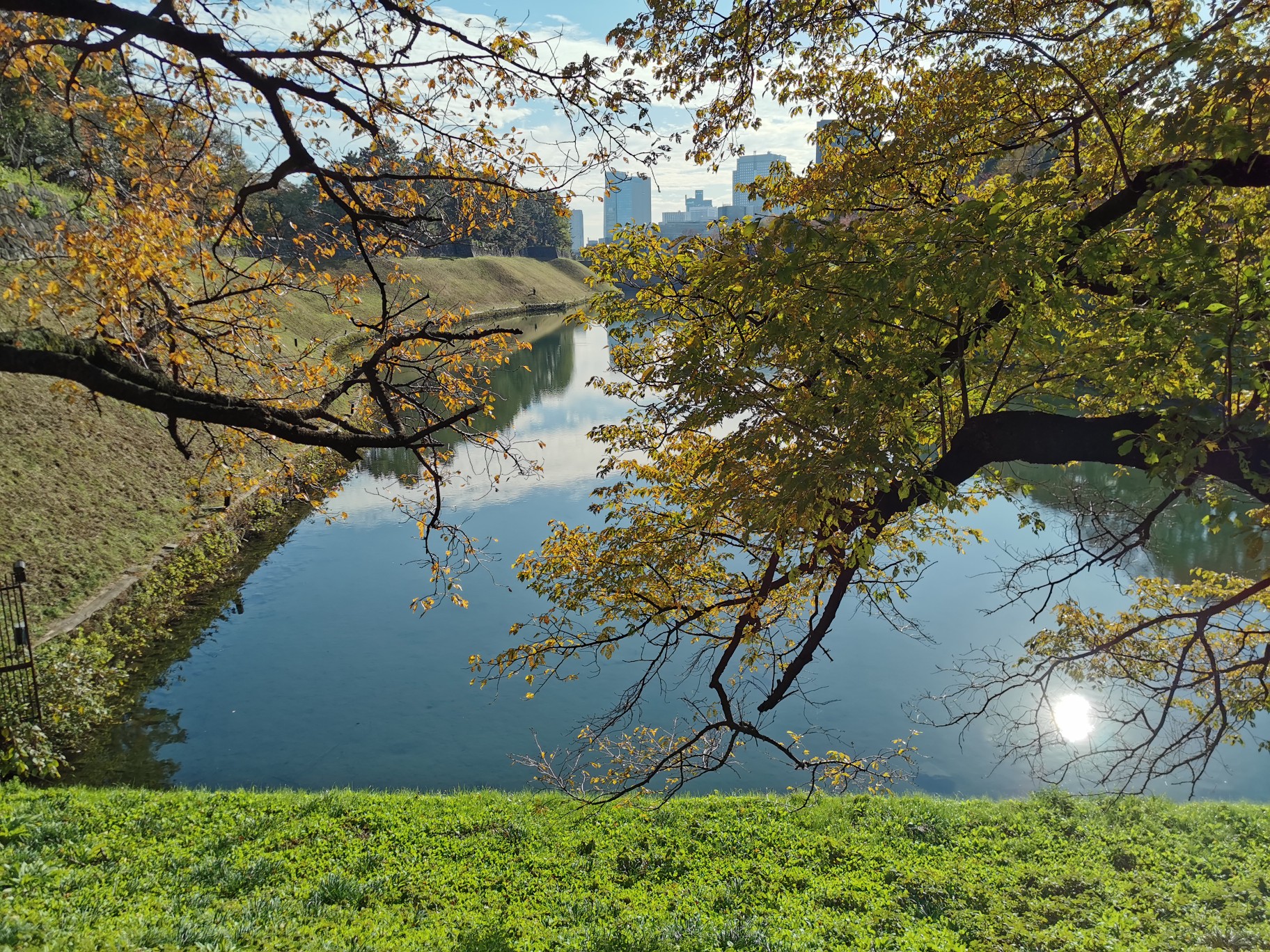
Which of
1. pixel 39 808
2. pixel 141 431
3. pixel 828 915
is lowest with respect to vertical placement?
pixel 828 915

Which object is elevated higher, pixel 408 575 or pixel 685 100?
pixel 685 100

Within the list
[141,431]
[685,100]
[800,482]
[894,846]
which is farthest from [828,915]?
[141,431]

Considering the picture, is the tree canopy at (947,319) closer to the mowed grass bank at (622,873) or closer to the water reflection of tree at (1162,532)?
the mowed grass bank at (622,873)

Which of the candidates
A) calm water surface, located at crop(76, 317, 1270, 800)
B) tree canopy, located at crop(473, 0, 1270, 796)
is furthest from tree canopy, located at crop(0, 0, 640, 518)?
calm water surface, located at crop(76, 317, 1270, 800)

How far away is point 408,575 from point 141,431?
774 cm

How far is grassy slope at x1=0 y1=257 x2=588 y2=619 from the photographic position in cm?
1199

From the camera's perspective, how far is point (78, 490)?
1414cm

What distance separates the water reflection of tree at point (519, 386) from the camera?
23516 millimetres

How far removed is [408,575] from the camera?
50.6 feet

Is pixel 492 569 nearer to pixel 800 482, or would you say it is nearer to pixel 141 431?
pixel 141 431

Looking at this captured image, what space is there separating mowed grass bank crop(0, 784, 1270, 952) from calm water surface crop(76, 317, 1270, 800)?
1.38 m

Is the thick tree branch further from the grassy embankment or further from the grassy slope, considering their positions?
the grassy slope

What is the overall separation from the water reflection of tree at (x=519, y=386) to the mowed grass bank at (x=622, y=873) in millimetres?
7251

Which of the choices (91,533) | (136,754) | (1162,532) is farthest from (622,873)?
(1162,532)
